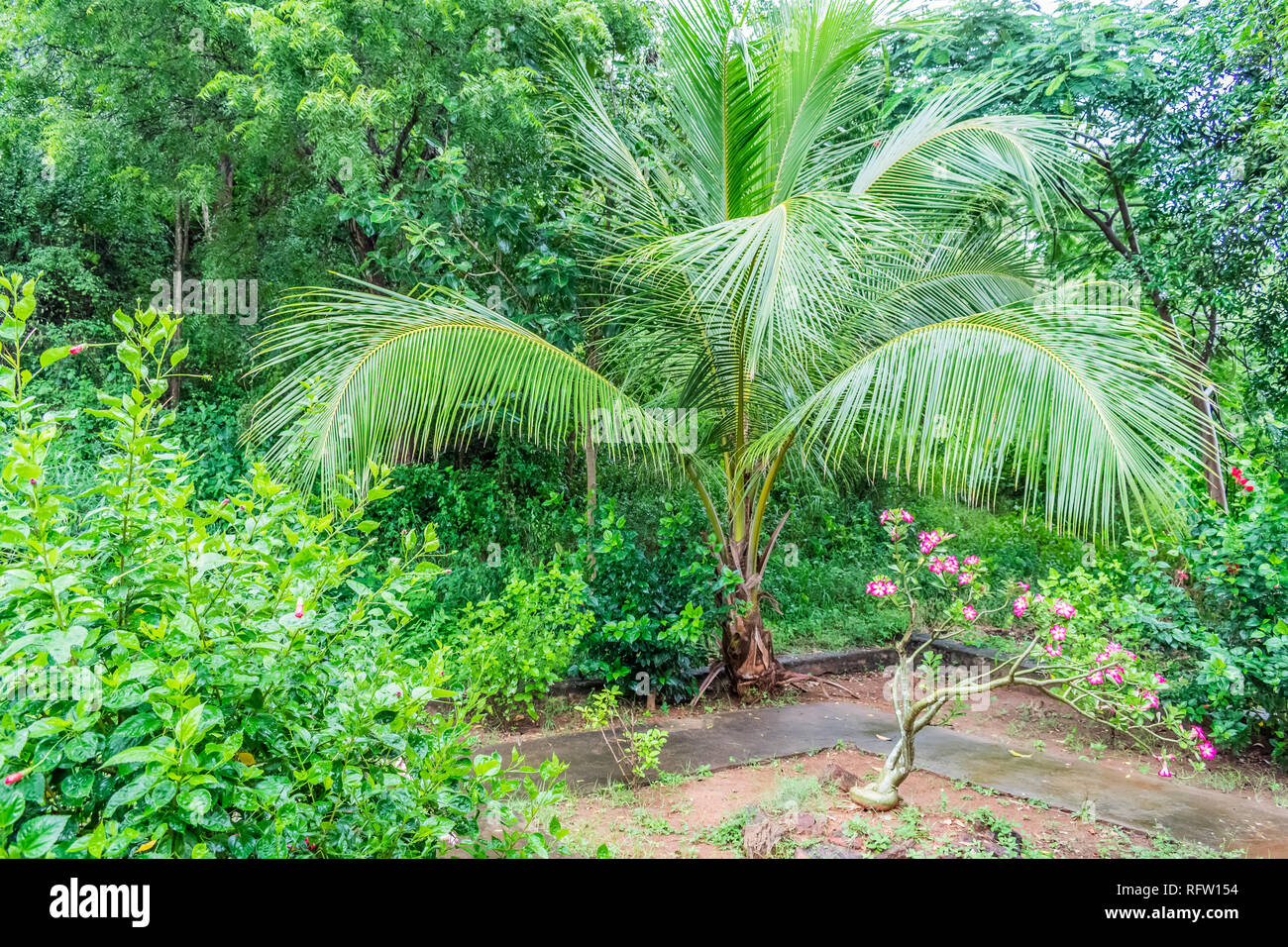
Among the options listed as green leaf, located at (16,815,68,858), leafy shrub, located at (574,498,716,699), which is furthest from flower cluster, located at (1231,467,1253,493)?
green leaf, located at (16,815,68,858)

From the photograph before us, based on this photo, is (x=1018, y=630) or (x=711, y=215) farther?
(x=1018, y=630)

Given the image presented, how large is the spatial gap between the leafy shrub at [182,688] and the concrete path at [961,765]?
2486mm

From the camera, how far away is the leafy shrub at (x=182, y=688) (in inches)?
48.1

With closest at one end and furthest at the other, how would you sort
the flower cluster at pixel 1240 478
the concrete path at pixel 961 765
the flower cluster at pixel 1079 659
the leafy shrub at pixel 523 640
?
the flower cluster at pixel 1079 659 < the concrete path at pixel 961 765 < the flower cluster at pixel 1240 478 < the leafy shrub at pixel 523 640

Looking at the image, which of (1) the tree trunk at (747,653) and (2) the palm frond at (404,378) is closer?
(2) the palm frond at (404,378)

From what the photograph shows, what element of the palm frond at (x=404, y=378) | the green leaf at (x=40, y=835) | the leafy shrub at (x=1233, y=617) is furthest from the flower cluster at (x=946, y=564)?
the green leaf at (x=40, y=835)

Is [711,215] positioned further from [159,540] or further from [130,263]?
[130,263]

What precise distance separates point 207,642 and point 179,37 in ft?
23.2

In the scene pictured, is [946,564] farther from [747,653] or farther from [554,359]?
[554,359]

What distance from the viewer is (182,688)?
1.23 m

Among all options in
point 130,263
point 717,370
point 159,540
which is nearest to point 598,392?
point 717,370

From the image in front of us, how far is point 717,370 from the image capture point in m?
4.79

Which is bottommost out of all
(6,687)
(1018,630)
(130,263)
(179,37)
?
(1018,630)

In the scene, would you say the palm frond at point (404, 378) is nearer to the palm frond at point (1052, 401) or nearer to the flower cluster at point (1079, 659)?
the palm frond at point (1052, 401)
